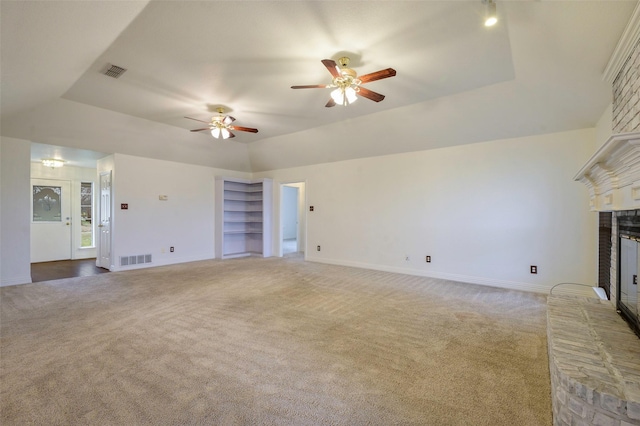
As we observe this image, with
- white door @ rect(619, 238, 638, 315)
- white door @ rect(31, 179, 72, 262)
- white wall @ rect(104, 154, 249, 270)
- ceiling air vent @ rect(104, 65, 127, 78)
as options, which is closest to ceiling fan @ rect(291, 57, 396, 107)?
ceiling air vent @ rect(104, 65, 127, 78)

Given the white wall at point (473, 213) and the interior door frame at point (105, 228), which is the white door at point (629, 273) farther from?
the interior door frame at point (105, 228)

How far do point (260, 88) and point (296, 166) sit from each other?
12.0ft

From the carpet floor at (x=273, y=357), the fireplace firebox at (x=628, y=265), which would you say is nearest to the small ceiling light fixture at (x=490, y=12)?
the fireplace firebox at (x=628, y=265)

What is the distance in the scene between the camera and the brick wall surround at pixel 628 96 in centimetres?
229

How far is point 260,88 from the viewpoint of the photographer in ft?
12.6

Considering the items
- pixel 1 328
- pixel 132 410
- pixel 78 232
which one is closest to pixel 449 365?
pixel 132 410

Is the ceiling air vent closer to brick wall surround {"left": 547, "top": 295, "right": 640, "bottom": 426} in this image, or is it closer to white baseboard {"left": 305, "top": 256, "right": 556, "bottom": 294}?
brick wall surround {"left": 547, "top": 295, "right": 640, "bottom": 426}

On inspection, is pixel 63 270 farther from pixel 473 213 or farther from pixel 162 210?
pixel 473 213

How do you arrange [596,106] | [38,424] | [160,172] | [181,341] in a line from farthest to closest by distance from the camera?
1. [160,172]
2. [596,106]
3. [181,341]
4. [38,424]

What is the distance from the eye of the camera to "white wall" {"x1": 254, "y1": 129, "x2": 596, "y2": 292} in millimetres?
4223

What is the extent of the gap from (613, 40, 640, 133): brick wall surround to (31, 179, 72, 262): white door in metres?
10.3

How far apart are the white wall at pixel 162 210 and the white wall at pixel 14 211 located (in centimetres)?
127

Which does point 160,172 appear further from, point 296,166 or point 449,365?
point 449,365

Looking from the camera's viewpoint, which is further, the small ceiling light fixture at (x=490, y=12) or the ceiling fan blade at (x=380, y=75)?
the ceiling fan blade at (x=380, y=75)
